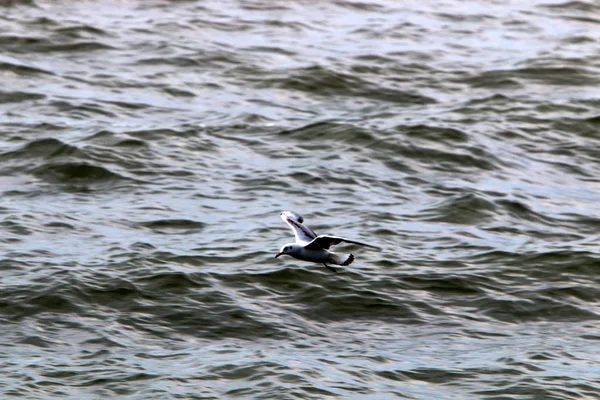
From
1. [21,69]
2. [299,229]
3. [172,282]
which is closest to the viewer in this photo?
[299,229]

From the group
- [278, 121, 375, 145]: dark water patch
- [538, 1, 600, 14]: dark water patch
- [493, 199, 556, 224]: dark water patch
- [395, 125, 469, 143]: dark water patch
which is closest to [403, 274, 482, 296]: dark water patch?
[493, 199, 556, 224]: dark water patch

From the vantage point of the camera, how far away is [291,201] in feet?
48.4

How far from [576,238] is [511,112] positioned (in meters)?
4.58

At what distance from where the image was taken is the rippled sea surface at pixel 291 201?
11.0 meters

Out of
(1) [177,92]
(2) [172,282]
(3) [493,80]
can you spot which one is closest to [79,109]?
(1) [177,92]

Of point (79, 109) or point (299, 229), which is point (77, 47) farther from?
point (299, 229)

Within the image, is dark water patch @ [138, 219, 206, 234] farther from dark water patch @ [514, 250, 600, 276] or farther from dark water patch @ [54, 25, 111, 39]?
dark water patch @ [54, 25, 111, 39]

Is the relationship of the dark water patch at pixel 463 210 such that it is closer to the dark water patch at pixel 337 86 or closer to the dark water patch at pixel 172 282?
the dark water patch at pixel 172 282

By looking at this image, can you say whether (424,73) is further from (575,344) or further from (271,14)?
(575,344)

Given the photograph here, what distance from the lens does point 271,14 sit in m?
23.1

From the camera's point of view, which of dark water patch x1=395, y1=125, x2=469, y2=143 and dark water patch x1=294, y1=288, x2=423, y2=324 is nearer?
dark water patch x1=294, y1=288, x2=423, y2=324

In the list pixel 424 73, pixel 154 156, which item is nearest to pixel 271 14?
pixel 424 73

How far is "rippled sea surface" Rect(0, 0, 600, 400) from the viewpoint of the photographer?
11000 millimetres

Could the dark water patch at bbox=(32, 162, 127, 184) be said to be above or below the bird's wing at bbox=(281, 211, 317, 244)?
below
